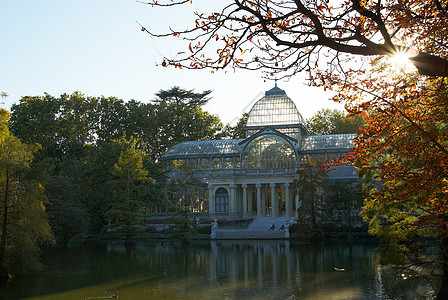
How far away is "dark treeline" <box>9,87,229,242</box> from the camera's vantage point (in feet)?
139

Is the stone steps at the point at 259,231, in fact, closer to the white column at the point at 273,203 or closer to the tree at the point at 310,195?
the tree at the point at 310,195

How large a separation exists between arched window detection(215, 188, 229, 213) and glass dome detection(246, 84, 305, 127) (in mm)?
9751

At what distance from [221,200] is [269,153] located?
289 inches

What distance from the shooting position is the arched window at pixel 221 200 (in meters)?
56.3

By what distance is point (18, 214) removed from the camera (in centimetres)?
2416

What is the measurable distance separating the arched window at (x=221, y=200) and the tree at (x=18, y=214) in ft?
105

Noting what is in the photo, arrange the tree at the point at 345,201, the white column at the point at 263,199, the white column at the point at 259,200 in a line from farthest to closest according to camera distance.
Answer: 1. the white column at the point at 263,199
2. the white column at the point at 259,200
3. the tree at the point at 345,201

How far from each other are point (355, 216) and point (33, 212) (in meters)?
31.0

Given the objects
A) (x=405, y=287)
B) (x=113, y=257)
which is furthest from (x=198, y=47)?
(x=113, y=257)

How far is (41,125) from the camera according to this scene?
205 ft

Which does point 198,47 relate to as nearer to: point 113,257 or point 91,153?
point 113,257

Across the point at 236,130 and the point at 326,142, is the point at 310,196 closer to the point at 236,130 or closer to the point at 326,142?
the point at 326,142

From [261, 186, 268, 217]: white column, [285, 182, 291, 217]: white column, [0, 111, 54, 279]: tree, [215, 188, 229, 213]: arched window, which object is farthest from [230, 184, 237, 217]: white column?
[0, 111, 54, 279]: tree

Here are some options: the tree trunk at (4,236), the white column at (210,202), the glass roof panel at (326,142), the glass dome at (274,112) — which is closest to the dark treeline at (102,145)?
the tree trunk at (4,236)
